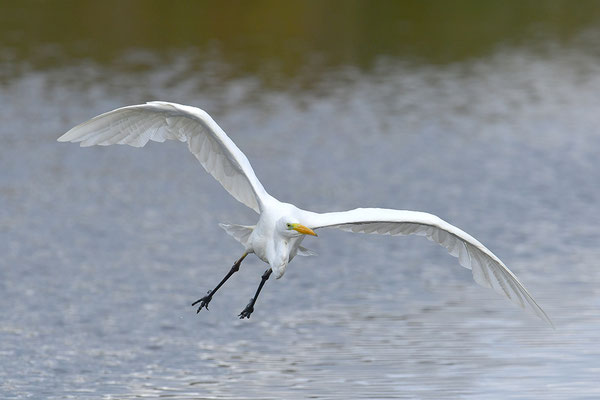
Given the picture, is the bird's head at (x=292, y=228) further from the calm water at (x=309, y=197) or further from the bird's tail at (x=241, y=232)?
the calm water at (x=309, y=197)

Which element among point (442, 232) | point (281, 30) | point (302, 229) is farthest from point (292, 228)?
point (281, 30)

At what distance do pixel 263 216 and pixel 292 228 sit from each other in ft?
1.82

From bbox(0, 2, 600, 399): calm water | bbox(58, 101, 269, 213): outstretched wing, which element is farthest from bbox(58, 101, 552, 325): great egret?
bbox(0, 2, 600, 399): calm water

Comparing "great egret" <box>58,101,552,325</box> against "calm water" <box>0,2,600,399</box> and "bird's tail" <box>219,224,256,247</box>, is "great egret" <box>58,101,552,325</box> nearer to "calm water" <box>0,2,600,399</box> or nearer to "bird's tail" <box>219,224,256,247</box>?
"bird's tail" <box>219,224,256,247</box>

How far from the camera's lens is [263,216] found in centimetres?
1338

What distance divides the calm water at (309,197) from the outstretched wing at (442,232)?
3066mm

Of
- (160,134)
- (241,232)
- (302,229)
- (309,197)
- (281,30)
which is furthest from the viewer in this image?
(281,30)

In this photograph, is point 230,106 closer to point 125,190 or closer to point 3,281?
point 125,190

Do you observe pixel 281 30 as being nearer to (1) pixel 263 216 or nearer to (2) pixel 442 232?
(2) pixel 442 232

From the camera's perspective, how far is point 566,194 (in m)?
28.1

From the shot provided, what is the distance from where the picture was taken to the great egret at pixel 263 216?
43.1 ft

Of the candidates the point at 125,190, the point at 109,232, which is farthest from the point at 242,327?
the point at 125,190

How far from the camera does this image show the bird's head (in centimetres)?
1286

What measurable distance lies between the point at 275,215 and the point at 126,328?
7.51 m
